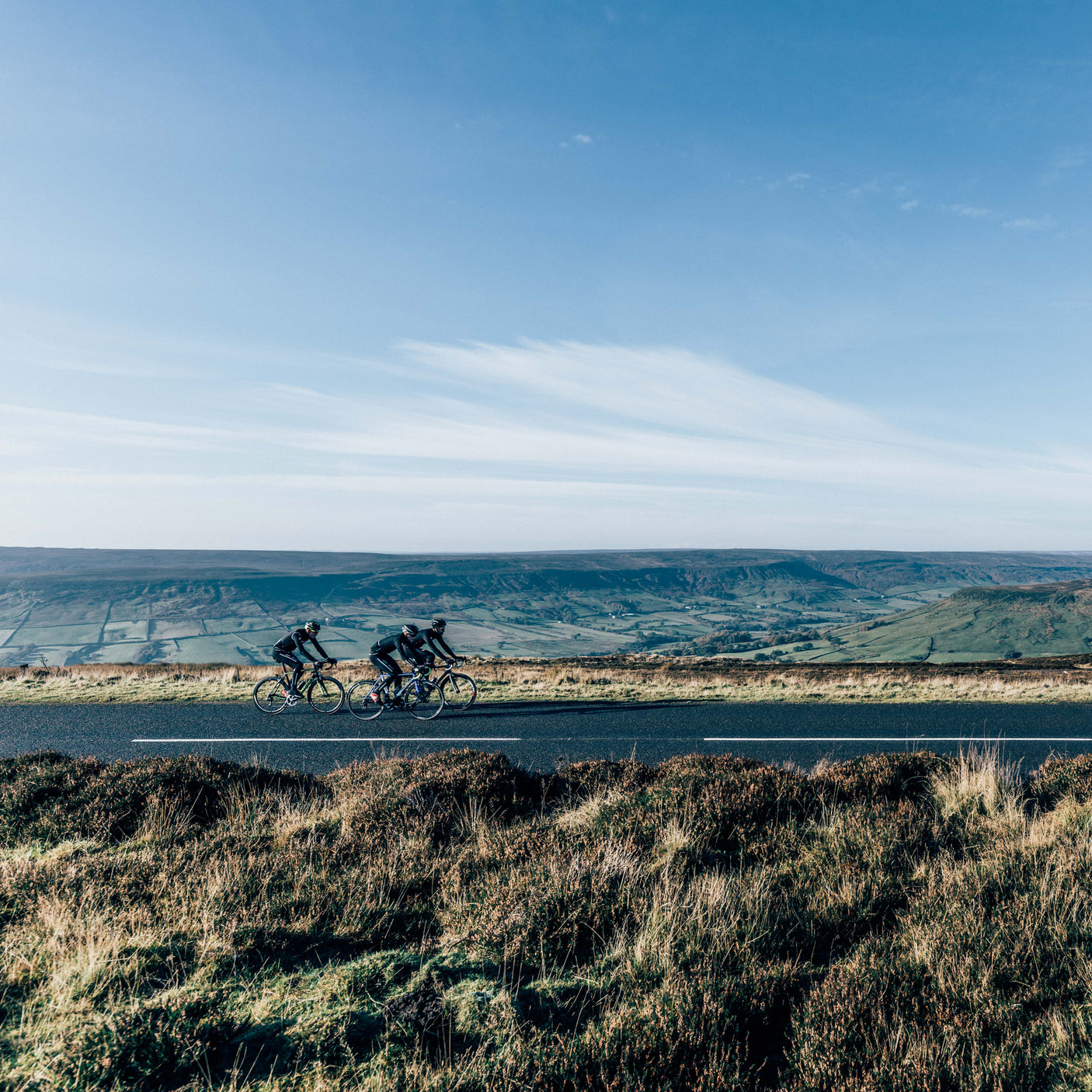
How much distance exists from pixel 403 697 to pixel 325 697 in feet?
8.14

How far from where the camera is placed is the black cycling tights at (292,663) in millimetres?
13156

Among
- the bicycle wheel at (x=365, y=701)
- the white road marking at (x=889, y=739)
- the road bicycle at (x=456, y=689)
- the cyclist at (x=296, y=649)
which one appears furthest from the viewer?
the road bicycle at (x=456, y=689)

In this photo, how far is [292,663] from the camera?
13.5 metres

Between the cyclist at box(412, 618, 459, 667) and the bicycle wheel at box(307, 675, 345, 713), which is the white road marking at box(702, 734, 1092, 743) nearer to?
the cyclist at box(412, 618, 459, 667)

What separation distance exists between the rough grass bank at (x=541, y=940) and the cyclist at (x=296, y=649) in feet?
20.6

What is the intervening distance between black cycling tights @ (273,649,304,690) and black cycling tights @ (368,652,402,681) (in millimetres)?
1623

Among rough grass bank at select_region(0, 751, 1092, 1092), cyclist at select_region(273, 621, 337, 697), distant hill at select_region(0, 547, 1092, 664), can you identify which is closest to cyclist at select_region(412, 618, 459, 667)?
cyclist at select_region(273, 621, 337, 697)

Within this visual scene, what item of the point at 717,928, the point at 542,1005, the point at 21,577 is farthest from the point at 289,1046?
the point at 21,577

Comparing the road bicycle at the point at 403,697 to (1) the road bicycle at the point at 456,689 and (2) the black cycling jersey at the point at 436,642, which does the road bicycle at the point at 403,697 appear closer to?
(1) the road bicycle at the point at 456,689

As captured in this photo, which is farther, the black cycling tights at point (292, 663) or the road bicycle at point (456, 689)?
the road bicycle at point (456, 689)

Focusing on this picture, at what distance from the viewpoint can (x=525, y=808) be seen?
6684 millimetres

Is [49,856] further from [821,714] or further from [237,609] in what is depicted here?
[237,609]

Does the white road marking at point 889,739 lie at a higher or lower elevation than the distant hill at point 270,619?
higher

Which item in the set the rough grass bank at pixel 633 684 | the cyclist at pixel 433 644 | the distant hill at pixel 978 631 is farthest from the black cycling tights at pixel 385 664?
the distant hill at pixel 978 631
